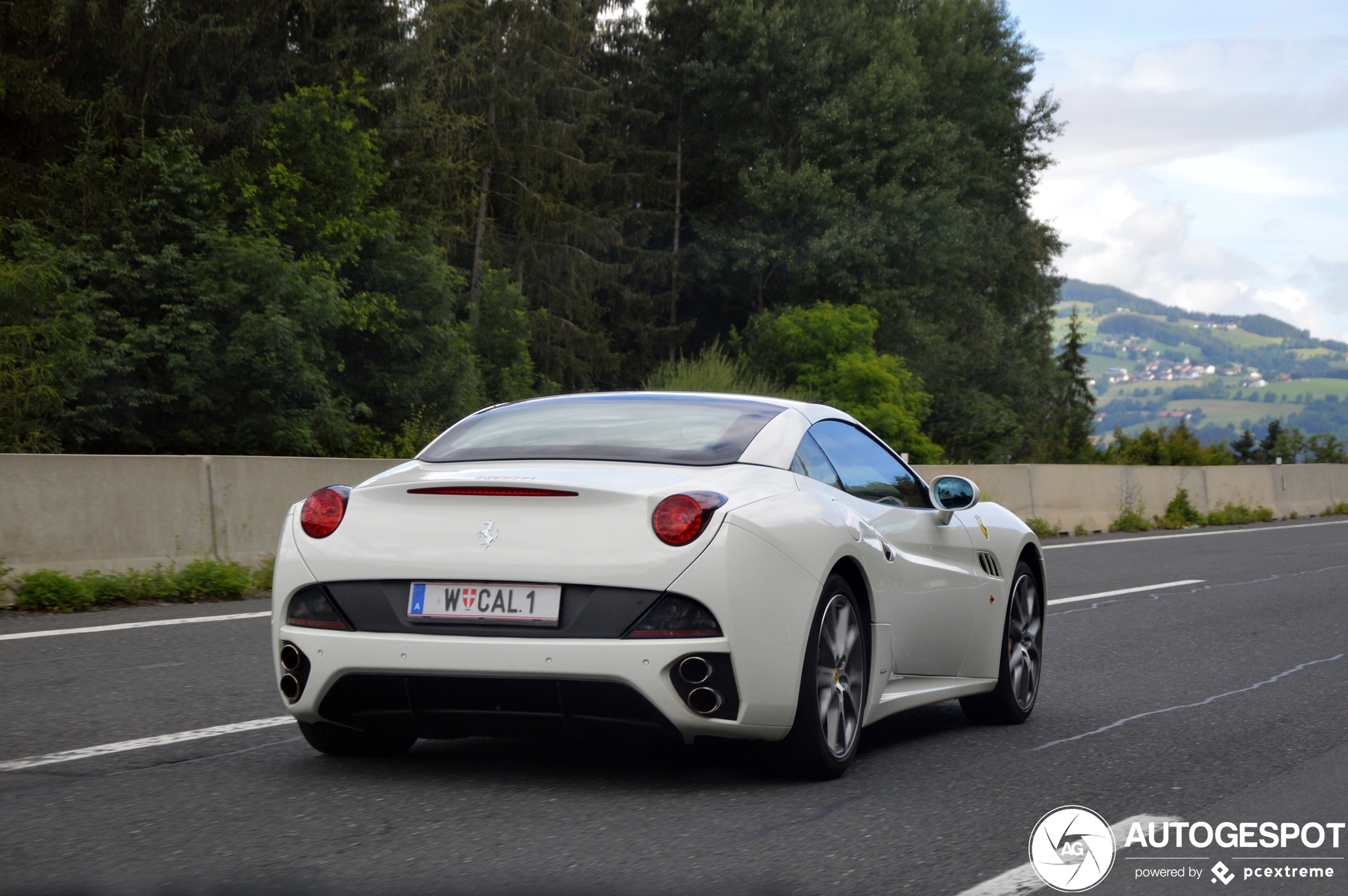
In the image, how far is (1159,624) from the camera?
447 inches

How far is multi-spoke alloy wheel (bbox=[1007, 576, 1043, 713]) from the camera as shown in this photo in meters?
7.07

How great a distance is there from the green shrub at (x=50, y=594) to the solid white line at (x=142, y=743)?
4.59 meters

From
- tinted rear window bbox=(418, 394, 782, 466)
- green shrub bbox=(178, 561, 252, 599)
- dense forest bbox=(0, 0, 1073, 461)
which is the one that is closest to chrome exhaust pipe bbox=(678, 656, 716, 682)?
tinted rear window bbox=(418, 394, 782, 466)

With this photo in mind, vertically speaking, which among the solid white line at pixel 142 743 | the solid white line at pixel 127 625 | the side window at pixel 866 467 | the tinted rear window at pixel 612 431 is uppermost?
the tinted rear window at pixel 612 431

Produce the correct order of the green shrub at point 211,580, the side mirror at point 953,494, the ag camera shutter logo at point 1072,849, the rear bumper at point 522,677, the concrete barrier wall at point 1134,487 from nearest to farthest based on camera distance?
the ag camera shutter logo at point 1072,849, the rear bumper at point 522,677, the side mirror at point 953,494, the green shrub at point 211,580, the concrete barrier wall at point 1134,487

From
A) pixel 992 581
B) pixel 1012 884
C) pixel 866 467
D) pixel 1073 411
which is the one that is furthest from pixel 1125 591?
pixel 1073 411

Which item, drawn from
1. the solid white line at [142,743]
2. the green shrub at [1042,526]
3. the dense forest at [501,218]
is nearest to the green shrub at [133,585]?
the solid white line at [142,743]

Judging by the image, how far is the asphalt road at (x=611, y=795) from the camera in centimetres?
407

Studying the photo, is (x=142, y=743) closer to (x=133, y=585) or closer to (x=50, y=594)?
(x=50, y=594)

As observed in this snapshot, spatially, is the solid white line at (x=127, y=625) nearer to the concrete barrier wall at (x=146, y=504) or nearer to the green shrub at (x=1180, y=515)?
the concrete barrier wall at (x=146, y=504)

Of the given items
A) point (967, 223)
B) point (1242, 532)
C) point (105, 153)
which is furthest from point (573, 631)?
point (967, 223)

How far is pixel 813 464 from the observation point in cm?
577

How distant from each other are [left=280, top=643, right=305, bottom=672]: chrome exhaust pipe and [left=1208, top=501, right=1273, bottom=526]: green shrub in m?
24.5

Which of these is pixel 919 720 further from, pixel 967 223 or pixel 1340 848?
pixel 967 223
